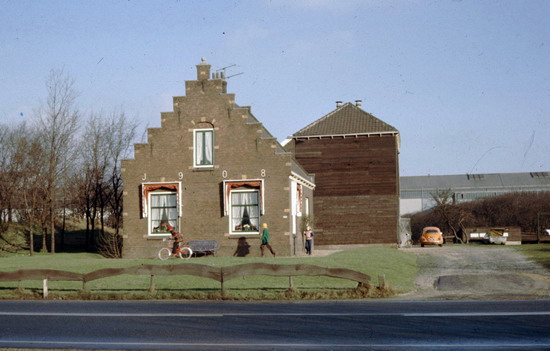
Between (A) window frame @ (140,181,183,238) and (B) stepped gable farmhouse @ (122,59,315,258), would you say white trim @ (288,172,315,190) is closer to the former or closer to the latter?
(B) stepped gable farmhouse @ (122,59,315,258)

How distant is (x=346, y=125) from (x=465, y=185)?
87.8m

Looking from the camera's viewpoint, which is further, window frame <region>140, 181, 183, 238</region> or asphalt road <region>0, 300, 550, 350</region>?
window frame <region>140, 181, 183, 238</region>

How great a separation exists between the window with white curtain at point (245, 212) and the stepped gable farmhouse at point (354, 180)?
→ 15466mm

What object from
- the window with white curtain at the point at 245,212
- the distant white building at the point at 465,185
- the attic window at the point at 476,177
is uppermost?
the attic window at the point at 476,177

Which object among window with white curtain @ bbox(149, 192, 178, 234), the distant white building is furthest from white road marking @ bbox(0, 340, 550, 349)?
the distant white building

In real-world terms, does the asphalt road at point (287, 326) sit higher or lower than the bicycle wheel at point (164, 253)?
lower

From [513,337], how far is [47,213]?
39466 mm

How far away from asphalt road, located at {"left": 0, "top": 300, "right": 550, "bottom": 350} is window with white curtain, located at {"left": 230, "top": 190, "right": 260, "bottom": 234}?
1706 cm

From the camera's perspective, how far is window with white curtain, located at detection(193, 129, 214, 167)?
113 ft

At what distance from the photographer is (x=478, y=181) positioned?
131375mm

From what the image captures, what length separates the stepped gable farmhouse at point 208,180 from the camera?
33594 mm

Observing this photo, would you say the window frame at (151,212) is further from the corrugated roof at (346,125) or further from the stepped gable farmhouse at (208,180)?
the corrugated roof at (346,125)

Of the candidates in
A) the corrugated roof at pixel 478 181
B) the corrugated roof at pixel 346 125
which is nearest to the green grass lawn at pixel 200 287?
the corrugated roof at pixel 346 125

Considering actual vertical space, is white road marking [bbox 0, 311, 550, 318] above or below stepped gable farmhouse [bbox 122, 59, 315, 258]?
below
